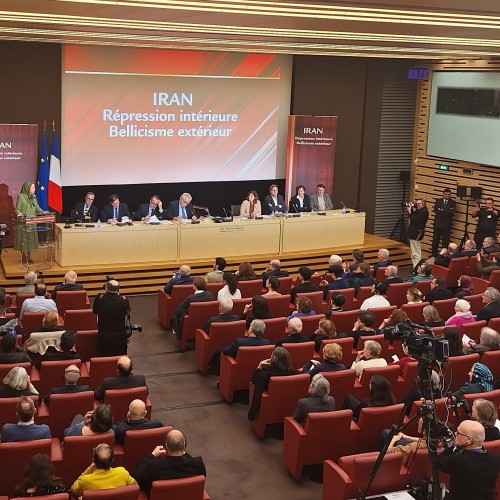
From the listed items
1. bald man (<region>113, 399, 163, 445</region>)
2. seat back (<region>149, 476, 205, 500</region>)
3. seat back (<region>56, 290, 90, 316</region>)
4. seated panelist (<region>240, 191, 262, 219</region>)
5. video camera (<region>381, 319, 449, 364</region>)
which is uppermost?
seated panelist (<region>240, 191, 262, 219</region>)

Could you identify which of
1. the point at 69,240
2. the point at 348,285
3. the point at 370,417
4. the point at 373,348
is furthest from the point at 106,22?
the point at 370,417

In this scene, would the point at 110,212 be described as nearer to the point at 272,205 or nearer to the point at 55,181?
the point at 55,181

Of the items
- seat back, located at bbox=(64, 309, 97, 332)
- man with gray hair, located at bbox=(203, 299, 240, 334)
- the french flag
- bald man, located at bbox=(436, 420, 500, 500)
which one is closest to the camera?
bald man, located at bbox=(436, 420, 500, 500)

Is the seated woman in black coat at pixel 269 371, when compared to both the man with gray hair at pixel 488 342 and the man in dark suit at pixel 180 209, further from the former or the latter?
the man in dark suit at pixel 180 209

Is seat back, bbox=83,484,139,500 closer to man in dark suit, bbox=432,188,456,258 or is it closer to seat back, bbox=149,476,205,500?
seat back, bbox=149,476,205,500

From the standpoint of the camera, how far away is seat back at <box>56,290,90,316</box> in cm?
942

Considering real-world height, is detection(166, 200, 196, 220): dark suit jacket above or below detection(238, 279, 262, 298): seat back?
above

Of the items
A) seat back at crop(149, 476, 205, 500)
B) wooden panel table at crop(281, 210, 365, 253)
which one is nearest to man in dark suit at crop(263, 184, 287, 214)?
wooden panel table at crop(281, 210, 365, 253)

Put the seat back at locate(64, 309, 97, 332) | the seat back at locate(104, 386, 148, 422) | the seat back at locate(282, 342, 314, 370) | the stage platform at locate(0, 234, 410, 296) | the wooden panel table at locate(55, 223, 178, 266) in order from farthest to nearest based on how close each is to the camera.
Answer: the wooden panel table at locate(55, 223, 178, 266), the stage platform at locate(0, 234, 410, 296), the seat back at locate(64, 309, 97, 332), the seat back at locate(282, 342, 314, 370), the seat back at locate(104, 386, 148, 422)

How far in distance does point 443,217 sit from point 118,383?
10.0 m

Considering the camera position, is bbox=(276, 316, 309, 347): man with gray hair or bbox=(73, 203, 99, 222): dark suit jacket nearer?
bbox=(276, 316, 309, 347): man with gray hair

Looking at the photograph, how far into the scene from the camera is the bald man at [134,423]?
231 inches

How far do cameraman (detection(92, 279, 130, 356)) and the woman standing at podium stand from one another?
3.73 metres

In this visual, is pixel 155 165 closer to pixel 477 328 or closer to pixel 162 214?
pixel 162 214
